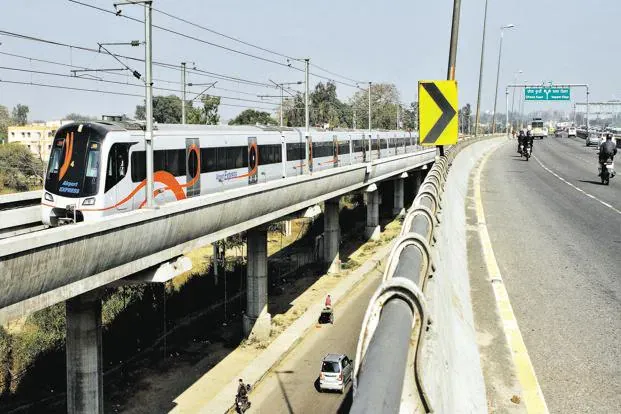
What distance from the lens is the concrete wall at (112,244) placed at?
12.7m

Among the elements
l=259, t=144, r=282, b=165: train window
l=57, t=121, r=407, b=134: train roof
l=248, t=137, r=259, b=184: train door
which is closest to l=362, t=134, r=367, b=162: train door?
l=259, t=144, r=282, b=165: train window

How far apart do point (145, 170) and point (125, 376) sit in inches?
603

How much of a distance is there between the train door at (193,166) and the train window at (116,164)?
377cm

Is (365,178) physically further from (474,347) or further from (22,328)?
(474,347)

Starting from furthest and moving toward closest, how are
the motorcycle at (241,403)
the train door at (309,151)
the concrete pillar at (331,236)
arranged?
the concrete pillar at (331,236) < the train door at (309,151) < the motorcycle at (241,403)

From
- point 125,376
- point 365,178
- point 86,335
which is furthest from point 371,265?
point 86,335

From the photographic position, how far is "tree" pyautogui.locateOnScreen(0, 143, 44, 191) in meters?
70.4

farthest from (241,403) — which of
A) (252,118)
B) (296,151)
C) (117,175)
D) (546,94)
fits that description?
(252,118)

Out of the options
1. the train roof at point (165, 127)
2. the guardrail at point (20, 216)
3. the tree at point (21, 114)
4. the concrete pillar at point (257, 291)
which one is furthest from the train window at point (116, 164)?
the tree at point (21, 114)

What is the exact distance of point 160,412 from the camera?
27.5 meters

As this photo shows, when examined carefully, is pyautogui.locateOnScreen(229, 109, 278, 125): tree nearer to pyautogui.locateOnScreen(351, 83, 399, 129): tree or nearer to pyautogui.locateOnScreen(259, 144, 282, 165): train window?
pyautogui.locateOnScreen(351, 83, 399, 129): tree

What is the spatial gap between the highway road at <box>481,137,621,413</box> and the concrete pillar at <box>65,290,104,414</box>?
523 inches

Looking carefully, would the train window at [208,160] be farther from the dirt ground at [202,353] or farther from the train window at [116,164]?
the dirt ground at [202,353]

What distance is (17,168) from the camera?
242 feet
